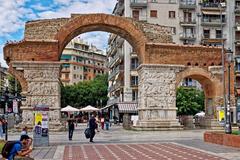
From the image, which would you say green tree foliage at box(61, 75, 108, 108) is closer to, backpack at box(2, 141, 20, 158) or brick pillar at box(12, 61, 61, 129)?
brick pillar at box(12, 61, 61, 129)

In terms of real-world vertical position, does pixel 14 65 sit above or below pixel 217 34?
below

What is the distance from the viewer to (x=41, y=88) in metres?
36.4

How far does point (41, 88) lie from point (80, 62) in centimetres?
9493

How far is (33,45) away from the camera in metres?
36.6

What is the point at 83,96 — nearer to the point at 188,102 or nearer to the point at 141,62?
the point at 188,102

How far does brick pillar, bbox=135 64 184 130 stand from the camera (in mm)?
37438

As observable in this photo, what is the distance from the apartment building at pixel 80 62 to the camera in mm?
124812

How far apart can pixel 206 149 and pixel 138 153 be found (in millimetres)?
3507

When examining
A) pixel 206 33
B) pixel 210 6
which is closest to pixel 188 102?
pixel 206 33

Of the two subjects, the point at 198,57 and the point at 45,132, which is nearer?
the point at 45,132

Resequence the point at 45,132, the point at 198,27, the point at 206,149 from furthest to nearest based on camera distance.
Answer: the point at 198,27 → the point at 45,132 → the point at 206,149

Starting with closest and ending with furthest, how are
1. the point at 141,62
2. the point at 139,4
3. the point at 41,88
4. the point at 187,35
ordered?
the point at 41,88, the point at 141,62, the point at 139,4, the point at 187,35

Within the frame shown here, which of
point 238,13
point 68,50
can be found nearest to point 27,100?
point 238,13

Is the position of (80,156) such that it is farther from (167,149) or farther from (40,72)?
(40,72)
